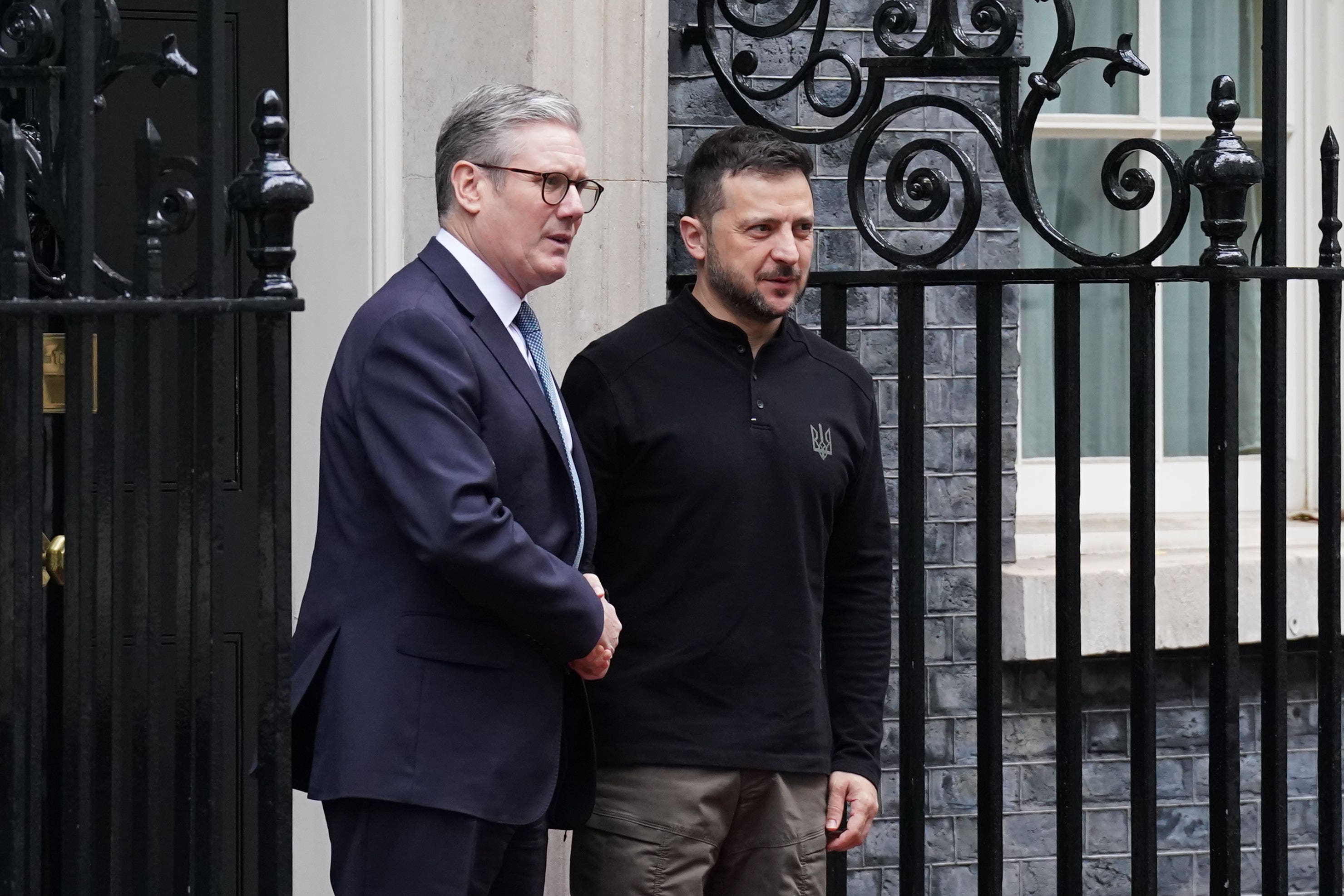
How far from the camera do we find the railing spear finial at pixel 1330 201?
3447 mm

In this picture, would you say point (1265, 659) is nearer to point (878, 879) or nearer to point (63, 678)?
point (878, 879)

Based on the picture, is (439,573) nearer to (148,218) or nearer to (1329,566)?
(148,218)

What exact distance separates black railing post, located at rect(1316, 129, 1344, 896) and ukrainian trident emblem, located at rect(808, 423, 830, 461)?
1098mm

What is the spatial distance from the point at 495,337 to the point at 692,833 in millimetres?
960

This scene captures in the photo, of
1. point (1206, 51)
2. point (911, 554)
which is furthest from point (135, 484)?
point (1206, 51)

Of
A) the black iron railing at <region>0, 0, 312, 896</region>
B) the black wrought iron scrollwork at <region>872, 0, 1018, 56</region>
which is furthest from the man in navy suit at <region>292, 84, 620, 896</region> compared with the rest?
the black wrought iron scrollwork at <region>872, 0, 1018, 56</region>

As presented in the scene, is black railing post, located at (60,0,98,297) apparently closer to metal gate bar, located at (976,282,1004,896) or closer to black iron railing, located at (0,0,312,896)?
black iron railing, located at (0,0,312,896)

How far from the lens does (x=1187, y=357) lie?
5449mm

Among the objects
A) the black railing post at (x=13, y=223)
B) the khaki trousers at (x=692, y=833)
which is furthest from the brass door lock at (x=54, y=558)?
the khaki trousers at (x=692, y=833)

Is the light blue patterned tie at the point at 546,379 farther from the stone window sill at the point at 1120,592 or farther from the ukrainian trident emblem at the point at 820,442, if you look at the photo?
Result: the stone window sill at the point at 1120,592

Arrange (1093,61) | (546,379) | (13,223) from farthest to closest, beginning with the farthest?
(1093,61), (546,379), (13,223)

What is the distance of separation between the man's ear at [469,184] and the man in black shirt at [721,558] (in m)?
0.44

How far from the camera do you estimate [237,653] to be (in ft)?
13.3

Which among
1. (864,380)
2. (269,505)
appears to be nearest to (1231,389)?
(864,380)
